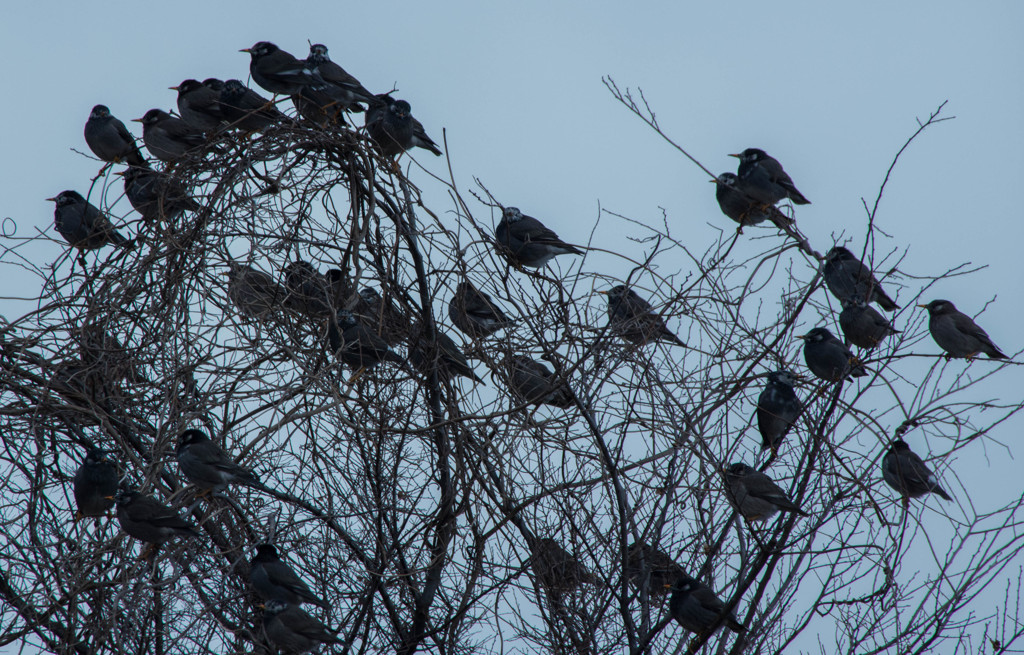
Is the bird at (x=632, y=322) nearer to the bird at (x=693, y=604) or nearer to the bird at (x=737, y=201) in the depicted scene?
the bird at (x=693, y=604)

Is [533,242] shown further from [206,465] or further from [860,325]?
[206,465]

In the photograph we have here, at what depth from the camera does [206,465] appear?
21.5 ft

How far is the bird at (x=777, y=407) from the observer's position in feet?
20.9

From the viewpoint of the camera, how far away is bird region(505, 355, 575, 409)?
5625 mm

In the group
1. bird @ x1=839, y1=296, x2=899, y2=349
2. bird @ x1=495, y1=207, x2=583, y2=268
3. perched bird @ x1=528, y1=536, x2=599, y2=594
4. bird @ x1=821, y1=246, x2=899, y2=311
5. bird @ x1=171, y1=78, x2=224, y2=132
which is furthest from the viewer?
bird @ x1=171, y1=78, x2=224, y2=132

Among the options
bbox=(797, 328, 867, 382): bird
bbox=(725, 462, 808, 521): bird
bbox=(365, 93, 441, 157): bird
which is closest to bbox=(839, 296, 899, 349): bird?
bbox=(797, 328, 867, 382): bird

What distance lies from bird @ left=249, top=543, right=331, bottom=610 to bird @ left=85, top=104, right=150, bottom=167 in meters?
5.14

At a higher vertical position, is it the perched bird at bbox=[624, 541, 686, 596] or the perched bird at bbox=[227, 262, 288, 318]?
the perched bird at bbox=[227, 262, 288, 318]

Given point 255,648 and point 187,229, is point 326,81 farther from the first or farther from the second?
point 255,648

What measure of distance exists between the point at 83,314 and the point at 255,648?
2.46 m

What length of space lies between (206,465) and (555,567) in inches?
93.3

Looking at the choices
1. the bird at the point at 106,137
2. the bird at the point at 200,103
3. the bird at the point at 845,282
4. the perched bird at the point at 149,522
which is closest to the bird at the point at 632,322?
the bird at the point at 845,282

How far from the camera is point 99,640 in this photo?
17.3 feet

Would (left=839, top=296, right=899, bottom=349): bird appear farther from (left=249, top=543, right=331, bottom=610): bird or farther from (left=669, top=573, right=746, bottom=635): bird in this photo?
(left=249, top=543, right=331, bottom=610): bird
